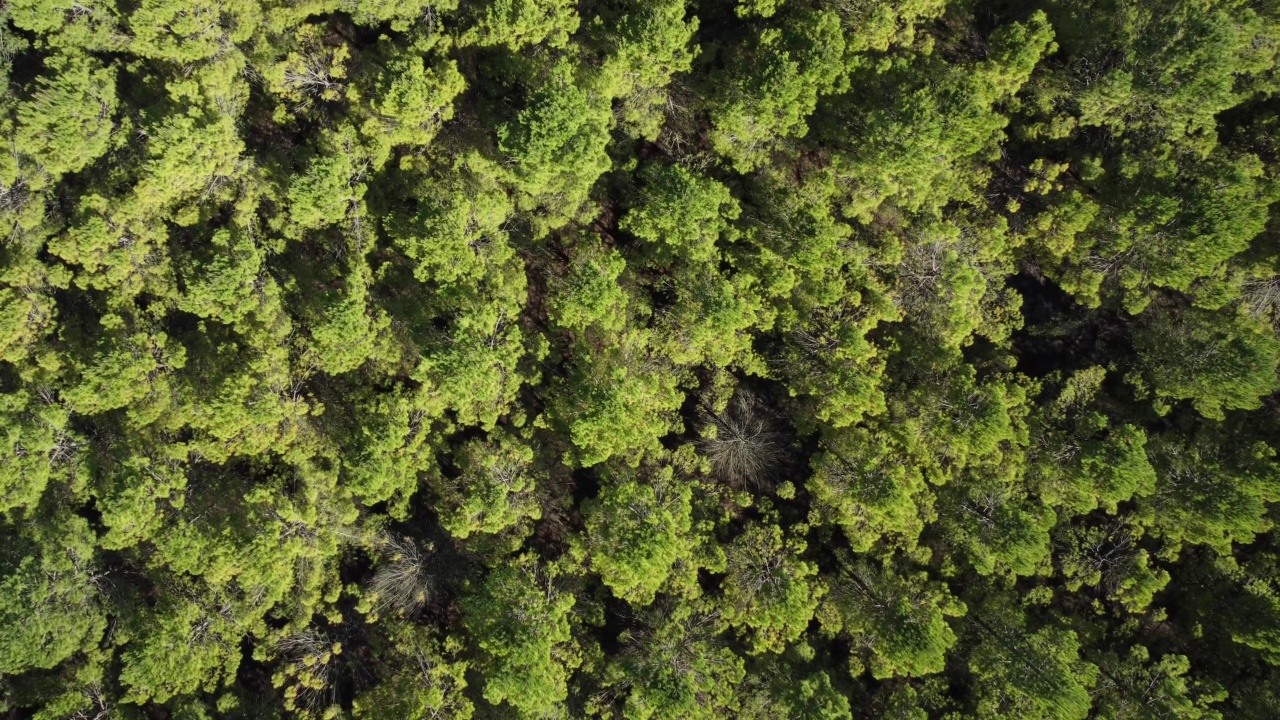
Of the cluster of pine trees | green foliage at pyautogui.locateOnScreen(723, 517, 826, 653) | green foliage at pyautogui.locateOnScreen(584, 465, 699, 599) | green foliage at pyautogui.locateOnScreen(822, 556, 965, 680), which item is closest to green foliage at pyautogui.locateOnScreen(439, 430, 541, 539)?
the cluster of pine trees

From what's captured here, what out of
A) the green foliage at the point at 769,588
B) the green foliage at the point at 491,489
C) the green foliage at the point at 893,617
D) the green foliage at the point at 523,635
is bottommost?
the green foliage at the point at 893,617

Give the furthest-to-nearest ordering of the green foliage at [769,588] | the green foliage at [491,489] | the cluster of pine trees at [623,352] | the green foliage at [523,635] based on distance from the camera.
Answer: the green foliage at [769,588] < the green foliage at [491,489] < the cluster of pine trees at [623,352] < the green foliage at [523,635]

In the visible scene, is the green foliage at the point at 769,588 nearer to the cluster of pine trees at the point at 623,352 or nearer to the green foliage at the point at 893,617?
the cluster of pine trees at the point at 623,352

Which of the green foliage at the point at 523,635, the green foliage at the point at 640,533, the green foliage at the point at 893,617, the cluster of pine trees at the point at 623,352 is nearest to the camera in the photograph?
the green foliage at the point at 523,635

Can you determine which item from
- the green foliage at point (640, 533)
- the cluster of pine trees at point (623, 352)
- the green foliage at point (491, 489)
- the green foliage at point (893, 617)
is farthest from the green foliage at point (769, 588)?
the green foliage at point (491, 489)

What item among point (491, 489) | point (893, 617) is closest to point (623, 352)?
point (491, 489)

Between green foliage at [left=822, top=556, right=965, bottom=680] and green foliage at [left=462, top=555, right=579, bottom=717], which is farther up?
green foliage at [left=462, top=555, right=579, bottom=717]

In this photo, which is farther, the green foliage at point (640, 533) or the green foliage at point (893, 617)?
the green foliage at point (893, 617)

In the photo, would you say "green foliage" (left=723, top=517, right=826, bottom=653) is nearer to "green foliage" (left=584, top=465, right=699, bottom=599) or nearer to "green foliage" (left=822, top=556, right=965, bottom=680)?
"green foliage" (left=822, top=556, right=965, bottom=680)

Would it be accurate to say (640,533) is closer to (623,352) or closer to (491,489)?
(491,489)
